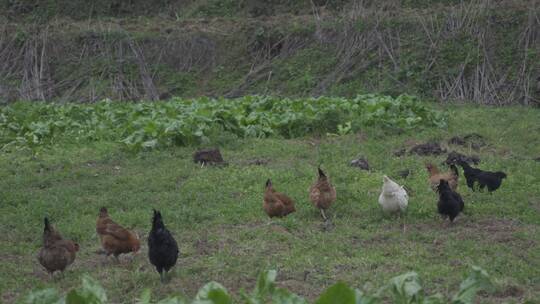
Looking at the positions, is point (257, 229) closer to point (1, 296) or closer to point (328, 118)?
point (1, 296)

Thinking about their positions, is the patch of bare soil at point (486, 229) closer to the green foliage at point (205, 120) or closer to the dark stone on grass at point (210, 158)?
the dark stone on grass at point (210, 158)

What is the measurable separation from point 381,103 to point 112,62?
43.5 feet

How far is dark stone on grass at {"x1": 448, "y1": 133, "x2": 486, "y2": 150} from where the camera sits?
49.9 ft

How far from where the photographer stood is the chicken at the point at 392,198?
1021 cm

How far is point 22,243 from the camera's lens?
10.2 meters

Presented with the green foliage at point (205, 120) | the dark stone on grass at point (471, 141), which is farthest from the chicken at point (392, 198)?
the green foliage at point (205, 120)

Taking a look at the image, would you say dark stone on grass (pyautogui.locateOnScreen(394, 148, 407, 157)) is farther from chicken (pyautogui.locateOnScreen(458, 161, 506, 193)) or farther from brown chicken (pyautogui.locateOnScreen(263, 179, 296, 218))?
brown chicken (pyautogui.locateOnScreen(263, 179, 296, 218))

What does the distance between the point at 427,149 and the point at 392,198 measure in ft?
14.3

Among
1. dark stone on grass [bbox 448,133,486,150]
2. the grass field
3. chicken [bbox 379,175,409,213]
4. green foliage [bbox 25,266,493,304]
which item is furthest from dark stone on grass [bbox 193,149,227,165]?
green foliage [bbox 25,266,493,304]

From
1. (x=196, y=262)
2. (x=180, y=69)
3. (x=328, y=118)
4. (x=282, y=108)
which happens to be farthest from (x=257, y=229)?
(x=180, y=69)

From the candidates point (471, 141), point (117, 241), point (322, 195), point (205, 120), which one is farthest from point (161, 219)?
point (471, 141)

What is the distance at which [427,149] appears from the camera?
47.2ft

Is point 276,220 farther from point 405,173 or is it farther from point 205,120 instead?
point 205,120

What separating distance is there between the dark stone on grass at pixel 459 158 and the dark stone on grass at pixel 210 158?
11.6 feet
